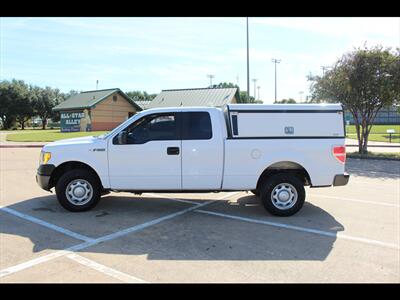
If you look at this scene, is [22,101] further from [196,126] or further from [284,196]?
[284,196]

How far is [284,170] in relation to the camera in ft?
22.8

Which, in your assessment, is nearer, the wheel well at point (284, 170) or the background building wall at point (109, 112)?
the wheel well at point (284, 170)

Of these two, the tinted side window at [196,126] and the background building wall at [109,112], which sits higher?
the background building wall at [109,112]

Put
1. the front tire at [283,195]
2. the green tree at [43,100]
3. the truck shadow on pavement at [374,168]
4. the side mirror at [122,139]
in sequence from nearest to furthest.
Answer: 1. the front tire at [283,195]
2. the side mirror at [122,139]
3. the truck shadow on pavement at [374,168]
4. the green tree at [43,100]

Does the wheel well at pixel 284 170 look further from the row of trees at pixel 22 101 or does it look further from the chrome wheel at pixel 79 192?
the row of trees at pixel 22 101

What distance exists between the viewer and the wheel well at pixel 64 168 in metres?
6.95

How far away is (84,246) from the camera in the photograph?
16.6ft

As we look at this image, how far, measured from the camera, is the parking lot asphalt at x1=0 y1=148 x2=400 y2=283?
4211 mm

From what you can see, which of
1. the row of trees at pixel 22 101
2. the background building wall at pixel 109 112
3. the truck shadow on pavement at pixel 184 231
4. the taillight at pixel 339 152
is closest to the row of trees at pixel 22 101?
the row of trees at pixel 22 101

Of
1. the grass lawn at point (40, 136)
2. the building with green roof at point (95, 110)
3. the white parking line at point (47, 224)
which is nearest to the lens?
the white parking line at point (47, 224)

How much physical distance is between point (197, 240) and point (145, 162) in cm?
201

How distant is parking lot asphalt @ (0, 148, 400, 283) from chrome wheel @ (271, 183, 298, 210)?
269 millimetres

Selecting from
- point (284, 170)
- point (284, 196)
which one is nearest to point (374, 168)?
point (284, 170)

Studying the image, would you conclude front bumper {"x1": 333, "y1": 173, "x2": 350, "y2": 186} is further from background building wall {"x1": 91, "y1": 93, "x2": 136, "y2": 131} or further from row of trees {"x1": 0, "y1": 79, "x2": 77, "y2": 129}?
row of trees {"x1": 0, "y1": 79, "x2": 77, "y2": 129}
